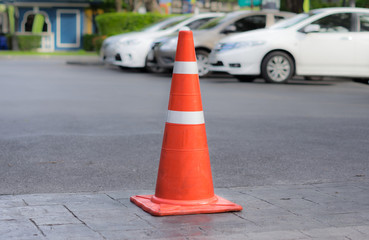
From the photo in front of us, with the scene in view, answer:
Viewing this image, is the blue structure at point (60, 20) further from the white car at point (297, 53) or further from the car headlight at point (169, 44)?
the white car at point (297, 53)

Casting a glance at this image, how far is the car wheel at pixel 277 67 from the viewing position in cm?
1664

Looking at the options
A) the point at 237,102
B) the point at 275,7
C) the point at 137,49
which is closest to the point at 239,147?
the point at 237,102

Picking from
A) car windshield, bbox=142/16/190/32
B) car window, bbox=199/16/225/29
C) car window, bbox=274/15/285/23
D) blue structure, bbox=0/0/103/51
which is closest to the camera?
car window, bbox=199/16/225/29

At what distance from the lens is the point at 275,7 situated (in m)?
25.7

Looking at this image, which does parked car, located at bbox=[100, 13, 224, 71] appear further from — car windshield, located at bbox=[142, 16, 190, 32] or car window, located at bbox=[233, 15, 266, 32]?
car window, located at bbox=[233, 15, 266, 32]

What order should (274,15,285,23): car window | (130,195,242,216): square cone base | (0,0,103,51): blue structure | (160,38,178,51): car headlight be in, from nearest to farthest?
(130,195,242,216): square cone base → (160,38,178,51): car headlight → (274,15,285,23): car window → (0,0,103,51): blue structure

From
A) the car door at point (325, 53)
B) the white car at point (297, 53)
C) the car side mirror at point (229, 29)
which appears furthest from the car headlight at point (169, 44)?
the car door at point (325, 53)

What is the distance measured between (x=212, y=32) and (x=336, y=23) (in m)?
3.26

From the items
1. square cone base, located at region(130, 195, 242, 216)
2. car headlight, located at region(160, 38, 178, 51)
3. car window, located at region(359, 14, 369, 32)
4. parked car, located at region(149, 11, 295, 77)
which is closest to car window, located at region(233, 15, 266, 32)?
parked car, located at region(149, 11, 295, 77)

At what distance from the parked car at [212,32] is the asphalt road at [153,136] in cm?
325

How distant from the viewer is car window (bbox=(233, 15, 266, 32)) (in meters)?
19.5

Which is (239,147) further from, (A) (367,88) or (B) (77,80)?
(B) (77,80)

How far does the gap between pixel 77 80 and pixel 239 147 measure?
1109 centimetres

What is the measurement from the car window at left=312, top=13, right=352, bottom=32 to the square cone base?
12635 mm
